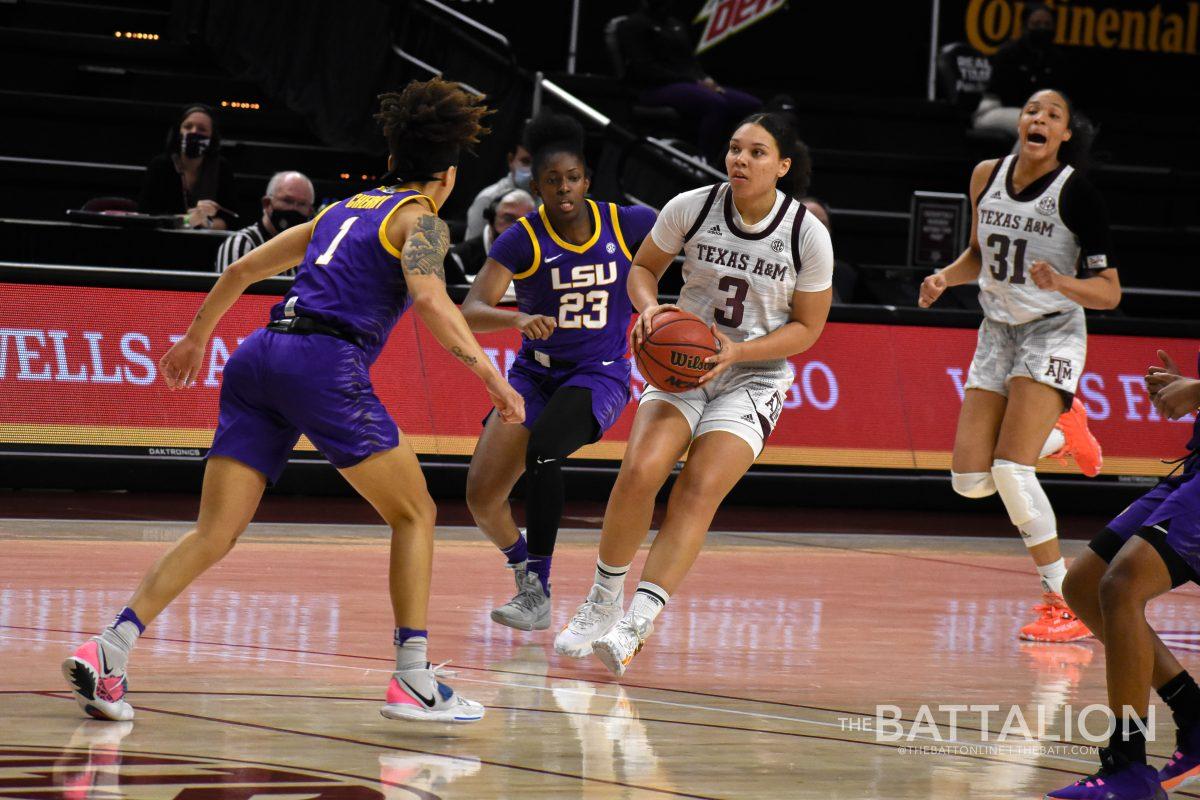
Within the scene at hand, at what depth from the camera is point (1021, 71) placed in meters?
15.9

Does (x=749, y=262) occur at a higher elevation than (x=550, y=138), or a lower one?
lower

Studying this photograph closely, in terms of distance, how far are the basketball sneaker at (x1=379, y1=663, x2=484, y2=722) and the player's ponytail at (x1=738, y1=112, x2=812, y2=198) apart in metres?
2.38

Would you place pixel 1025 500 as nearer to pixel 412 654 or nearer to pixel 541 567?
pixel 541 567

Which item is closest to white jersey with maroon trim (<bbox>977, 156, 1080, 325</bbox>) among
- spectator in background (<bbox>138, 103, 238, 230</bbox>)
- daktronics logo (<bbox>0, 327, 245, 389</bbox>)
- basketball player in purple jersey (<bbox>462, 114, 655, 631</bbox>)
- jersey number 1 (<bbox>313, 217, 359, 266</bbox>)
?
basketball player in purple jersey (<bbox>462, 114, 655, 631</bbox>)

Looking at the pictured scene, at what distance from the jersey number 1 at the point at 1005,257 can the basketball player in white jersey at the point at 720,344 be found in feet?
4.83

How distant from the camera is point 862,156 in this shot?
1608cm

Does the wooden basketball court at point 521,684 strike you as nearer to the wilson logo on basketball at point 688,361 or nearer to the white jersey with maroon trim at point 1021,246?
the wilson logo on basketball at point 688,361

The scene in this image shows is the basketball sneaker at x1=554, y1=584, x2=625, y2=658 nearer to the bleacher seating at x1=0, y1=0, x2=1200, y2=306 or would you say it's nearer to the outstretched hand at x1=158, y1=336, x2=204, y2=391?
the outstretched hand at x1=158, y1=336, x2=204, y2=391

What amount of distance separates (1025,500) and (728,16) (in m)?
10.5

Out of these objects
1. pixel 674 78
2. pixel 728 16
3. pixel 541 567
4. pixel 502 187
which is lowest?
pixel 541 567

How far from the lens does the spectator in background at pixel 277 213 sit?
33.5ft

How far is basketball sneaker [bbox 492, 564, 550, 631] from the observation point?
6648mm

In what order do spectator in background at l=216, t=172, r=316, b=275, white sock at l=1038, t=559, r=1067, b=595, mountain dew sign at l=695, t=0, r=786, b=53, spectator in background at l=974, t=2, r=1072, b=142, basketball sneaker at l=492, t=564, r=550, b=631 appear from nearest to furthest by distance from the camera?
basketball sneaker at l=492, t=564, r=550, b=631 → white sock at l=1038, t=559, r=1067, b=595 → spectator in background at l=216, t=172, r=316, b=275 → spectator in background at l=974, t=2, r=1072, b=142 → mountain dew sign at l=695, t=0, r=786, b=53

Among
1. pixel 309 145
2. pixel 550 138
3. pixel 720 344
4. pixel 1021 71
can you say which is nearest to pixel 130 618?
pixel 720 344
